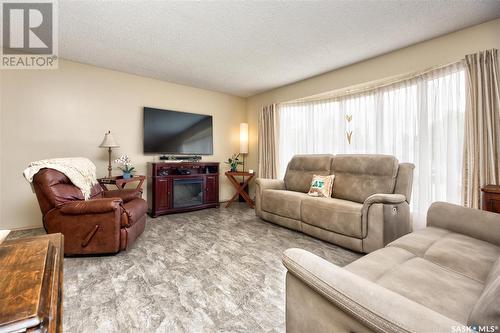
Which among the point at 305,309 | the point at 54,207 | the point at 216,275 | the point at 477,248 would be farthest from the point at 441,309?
the point at 54,207

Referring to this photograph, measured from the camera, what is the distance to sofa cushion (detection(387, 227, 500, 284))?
110cm

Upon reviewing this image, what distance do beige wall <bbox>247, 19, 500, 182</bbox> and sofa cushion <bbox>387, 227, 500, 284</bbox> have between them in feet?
6.92

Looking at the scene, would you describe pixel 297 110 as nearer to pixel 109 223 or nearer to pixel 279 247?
pixel 279 247

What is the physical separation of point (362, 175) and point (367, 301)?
97.9 inches

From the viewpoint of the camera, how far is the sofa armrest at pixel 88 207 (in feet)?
6.89

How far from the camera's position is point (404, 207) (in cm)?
233

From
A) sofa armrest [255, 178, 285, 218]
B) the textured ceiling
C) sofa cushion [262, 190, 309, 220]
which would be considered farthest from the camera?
sofa armrest [255, 178, 285, 218]

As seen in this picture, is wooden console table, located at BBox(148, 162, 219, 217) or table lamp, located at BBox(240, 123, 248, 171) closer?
wooden console table, located at BBox(148, 162, 219, 217)

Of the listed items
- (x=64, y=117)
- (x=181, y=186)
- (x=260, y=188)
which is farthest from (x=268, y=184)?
(x=64, y=117)

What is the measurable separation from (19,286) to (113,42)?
299 cm

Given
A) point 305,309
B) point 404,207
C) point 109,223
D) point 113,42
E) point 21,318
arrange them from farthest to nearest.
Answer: point 113,42, point 404,207, point 109,223, point 305,309, point 21,318

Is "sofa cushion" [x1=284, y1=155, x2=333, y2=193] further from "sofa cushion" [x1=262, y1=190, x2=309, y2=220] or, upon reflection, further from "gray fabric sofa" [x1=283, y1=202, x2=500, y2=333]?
"gray fabric sofa" [x1=283, y1=202, x2=500, y2=333]

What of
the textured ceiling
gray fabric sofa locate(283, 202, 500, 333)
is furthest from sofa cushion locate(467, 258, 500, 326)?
the textured ceiling

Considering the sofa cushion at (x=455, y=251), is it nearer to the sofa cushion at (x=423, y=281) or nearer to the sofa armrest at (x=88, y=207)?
the sofa cushion at (x=423, y=281)
